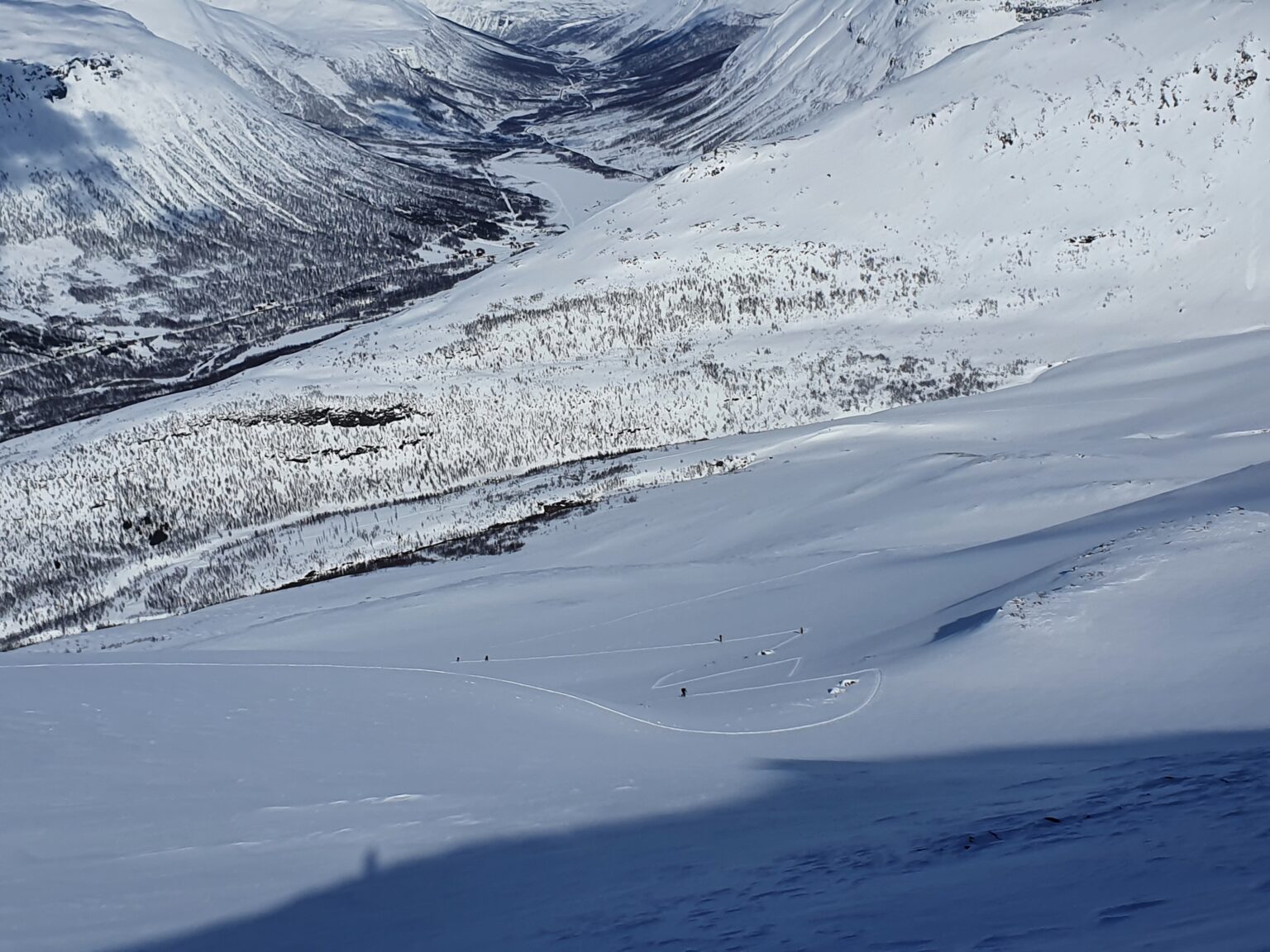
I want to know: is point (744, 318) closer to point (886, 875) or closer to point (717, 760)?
point (717, 760)

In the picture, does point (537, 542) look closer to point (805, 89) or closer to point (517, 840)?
point (517, 840)

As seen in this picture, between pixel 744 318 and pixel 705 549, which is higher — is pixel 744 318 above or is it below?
above

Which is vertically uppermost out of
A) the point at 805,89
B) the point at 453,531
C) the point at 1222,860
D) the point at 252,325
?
the point at 805,89

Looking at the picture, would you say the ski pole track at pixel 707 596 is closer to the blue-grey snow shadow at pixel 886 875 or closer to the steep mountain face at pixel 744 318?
the blue-grey snow shadow at pixel 886 875

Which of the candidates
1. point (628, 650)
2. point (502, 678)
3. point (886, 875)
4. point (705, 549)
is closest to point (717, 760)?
point (886, 875)

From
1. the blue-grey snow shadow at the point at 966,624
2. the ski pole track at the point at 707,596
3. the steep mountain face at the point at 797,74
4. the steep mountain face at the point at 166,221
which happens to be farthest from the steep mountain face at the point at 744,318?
the steep mountain face at the point at 797,74

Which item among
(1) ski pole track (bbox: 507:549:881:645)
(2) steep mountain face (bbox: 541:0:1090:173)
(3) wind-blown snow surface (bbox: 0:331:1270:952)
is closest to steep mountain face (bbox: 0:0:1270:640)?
(1) ski pole track (bbox: 507:549:881:645)

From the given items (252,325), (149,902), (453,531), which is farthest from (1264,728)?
(252,325)

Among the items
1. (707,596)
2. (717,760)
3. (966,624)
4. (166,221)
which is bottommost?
(707,596)
